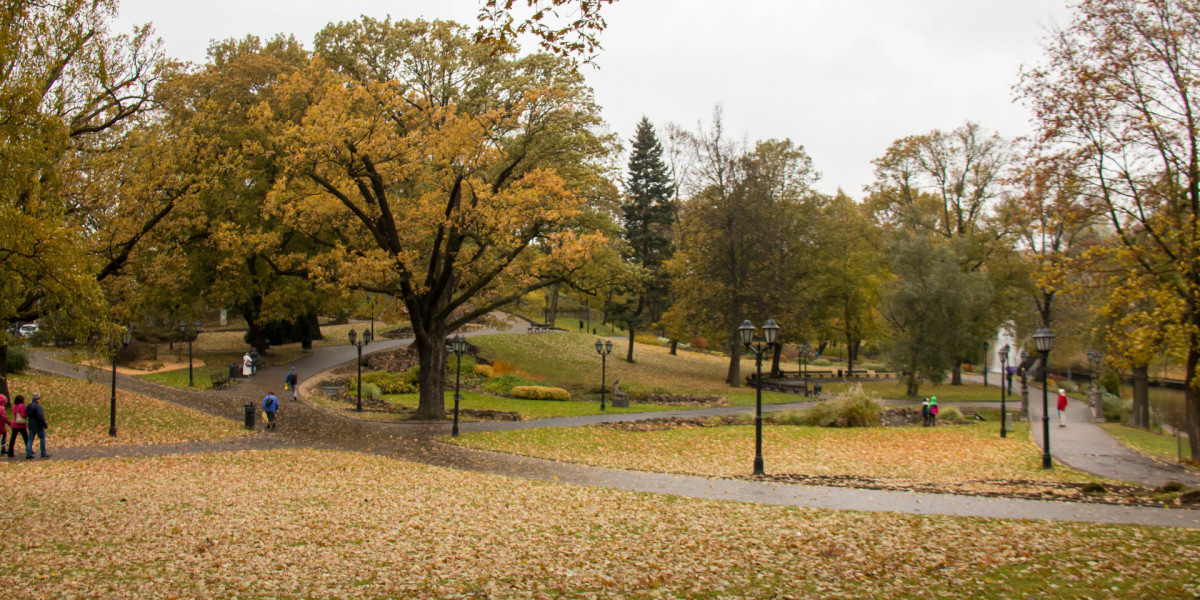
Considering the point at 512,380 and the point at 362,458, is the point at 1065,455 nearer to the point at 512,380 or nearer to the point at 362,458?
the point at 362,458

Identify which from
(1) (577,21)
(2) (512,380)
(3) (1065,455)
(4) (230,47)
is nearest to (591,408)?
(2) (512,380)

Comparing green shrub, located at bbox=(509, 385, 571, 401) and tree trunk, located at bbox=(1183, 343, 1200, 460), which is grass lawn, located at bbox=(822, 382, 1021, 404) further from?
tree trunk, located at bbox=(1183, 343, 1200, 460)

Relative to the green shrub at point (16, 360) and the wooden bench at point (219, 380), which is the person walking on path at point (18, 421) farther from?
the wooden bench at point (219, 380)

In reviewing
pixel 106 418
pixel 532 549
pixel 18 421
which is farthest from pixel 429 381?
pixel 532 549

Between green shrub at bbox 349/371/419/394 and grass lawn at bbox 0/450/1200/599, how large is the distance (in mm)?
20014

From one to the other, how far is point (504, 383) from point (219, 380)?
12.5 m

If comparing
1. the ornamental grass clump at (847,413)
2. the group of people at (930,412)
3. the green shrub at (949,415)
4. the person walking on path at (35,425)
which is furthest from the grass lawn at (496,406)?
the green shrub at (949,415)

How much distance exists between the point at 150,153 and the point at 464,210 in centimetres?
852

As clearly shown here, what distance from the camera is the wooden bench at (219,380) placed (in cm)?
3114

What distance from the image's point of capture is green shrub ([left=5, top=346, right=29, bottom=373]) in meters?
27.2

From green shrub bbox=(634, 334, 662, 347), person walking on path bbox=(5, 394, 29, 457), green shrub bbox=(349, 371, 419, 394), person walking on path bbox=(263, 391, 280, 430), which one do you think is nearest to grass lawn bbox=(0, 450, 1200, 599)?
person walking on path bbox=(5, 394, 29, 457)

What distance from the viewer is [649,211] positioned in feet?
178

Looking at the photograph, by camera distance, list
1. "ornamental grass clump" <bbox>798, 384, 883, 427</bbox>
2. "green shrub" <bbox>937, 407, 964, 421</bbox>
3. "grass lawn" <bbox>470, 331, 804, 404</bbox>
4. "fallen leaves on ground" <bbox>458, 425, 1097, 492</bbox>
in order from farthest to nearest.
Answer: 1. "grass lawn" <bbox>470, 331, 804, 404</bbox>
2. "green shrub" <bbox>937, 407, 964, 421</bbox>
3. "ornamental grass clump" <bbox>798, 384, 883, 427</bbox>
4. "fallen leaves on ground" <bbox>458, 425, 1097, 492</bbox>

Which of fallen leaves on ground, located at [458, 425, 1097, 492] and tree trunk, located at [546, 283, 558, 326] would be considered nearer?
fallen leaves on ground, located at [458, 425, 1097, 492]
